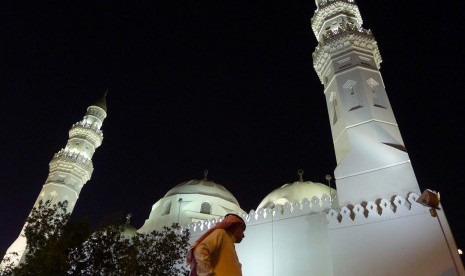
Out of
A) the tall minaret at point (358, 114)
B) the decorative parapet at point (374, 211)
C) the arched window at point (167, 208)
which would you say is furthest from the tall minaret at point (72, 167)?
the decorative parapet at point (374, 211)

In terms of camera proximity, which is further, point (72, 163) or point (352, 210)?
point (72, 163)

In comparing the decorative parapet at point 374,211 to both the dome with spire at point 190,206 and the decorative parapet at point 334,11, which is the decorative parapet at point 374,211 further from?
the decorative parapet at point 334,11

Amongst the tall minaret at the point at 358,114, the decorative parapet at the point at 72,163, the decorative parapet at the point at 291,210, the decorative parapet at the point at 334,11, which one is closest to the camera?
the tall minaret at the point at 358,114

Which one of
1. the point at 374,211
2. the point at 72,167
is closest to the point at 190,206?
the point at 72,167

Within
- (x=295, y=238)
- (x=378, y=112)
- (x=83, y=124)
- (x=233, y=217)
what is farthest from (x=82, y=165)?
(x=233, y=217)

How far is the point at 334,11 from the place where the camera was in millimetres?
18906

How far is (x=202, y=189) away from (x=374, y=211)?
1056cm

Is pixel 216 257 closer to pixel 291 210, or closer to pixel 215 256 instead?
pixel 215 256

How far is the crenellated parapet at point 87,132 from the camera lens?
937 inches

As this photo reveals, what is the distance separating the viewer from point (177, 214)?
17953 mm

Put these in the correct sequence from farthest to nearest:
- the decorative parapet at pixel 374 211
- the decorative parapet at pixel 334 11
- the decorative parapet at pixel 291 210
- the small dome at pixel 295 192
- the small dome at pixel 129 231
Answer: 1. the small dome at pixel 129 231
2. the decorative parapet at pixel 334 11
3. the small dome at pixel 295 192
4. the decorative parapet at pixel 291 210
5. the decorative parapet at pixel 374 211

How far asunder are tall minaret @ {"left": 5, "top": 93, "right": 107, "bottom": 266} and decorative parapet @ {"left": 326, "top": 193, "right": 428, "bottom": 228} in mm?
14894

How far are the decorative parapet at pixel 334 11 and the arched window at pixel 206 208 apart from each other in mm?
10022

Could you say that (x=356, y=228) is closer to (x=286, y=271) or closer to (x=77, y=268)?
(x=286, y=271)
